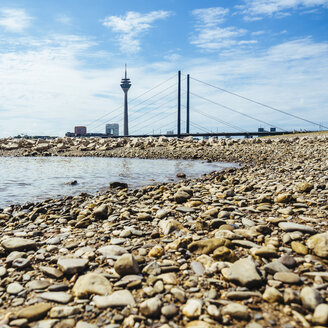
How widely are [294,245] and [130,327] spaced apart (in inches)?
65.3

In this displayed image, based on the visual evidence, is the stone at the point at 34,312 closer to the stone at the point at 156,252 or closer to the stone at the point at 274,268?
the stone at the point at 156,252

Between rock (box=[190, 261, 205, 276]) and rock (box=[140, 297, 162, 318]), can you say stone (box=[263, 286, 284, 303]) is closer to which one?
rock (box=[190, 261, 205, 276])

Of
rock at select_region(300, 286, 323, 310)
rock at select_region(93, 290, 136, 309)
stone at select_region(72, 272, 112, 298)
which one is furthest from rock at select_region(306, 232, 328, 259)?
stone at select_region(72, 272, 112, 298)

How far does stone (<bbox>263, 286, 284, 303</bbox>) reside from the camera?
189 centimetres

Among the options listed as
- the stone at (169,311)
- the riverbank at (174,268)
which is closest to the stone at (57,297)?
the riverbank at (174,268)

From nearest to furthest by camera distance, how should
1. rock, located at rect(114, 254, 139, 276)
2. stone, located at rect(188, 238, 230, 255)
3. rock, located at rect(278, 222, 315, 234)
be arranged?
rock, located at rect(114, 254, 139, 276), stone, located at rect(188, 238, 230, 255), rock, located at rect(278, 222, 315, 234)

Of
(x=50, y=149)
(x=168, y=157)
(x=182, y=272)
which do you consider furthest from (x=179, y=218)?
(x=50, y=149)

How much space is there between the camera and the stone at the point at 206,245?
264 centimetres

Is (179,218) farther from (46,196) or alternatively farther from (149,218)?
(46,196)

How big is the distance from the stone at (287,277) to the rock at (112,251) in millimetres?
1372

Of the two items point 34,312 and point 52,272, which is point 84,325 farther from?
point 52,272

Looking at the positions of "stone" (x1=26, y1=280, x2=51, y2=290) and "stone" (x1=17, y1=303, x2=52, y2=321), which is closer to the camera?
"stone" (x1=17, y1=303, x2=52, y2=321)

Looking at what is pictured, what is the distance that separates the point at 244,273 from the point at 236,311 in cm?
40

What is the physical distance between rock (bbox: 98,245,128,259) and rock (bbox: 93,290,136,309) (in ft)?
2.14
